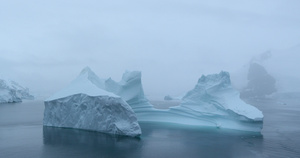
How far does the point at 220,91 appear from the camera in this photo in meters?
18.7

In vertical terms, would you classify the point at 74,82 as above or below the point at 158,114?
above

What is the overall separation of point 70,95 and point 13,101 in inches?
1312

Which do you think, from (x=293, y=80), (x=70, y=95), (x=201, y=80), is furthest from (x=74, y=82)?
(x=293, y=80)

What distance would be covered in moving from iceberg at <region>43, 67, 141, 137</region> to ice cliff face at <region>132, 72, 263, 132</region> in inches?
210

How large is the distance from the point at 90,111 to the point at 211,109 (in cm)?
767

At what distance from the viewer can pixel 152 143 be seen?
13.8 metres

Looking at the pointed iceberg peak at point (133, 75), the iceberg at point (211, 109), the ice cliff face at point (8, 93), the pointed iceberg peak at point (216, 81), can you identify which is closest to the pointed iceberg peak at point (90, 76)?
the iceberg at point (211, 109)

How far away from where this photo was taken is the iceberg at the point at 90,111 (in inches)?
572

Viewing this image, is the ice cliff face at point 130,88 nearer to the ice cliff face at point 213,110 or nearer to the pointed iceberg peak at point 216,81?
the ice cliff face at point 213,110

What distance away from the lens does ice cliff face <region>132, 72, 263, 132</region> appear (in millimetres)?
16759

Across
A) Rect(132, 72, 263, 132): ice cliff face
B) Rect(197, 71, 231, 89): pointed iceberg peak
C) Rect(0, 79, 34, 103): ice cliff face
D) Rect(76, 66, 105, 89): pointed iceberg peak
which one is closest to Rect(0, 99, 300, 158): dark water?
Rect(132, 72, 263, 132): ice cliff face

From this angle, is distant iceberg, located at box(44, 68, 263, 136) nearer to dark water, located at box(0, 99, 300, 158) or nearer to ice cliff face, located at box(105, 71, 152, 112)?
ice cliff face, located at box(105, 71, 152, 112)

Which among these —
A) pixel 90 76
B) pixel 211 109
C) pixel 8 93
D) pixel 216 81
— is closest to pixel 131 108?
pixel 90 76

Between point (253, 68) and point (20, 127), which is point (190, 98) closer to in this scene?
point (20, 127)
